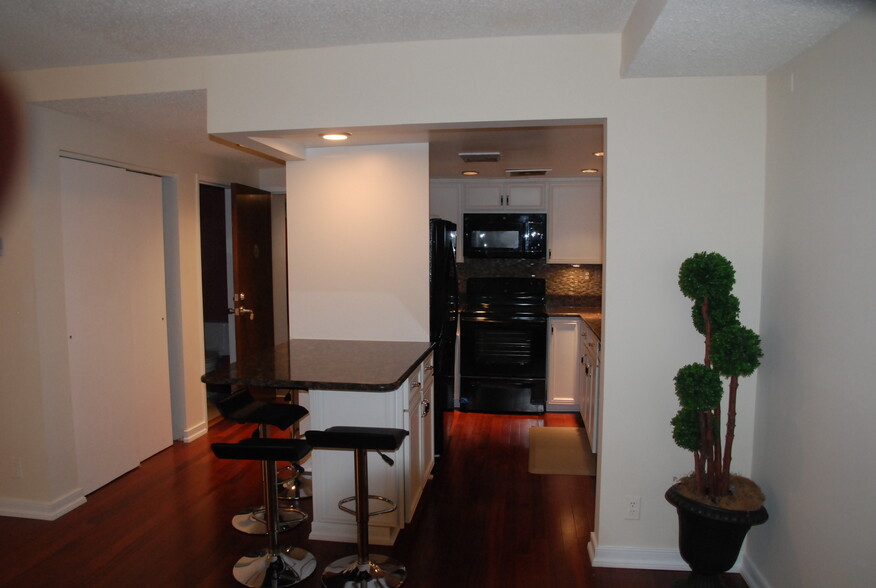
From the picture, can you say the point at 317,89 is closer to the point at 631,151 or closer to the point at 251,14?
the point at 251,14

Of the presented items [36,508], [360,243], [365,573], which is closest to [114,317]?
[36,508]

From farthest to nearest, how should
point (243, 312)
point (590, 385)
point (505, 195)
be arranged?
point (505, 195) → point (243, 312) → point (590, 385)

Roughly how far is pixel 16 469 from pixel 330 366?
1930mm

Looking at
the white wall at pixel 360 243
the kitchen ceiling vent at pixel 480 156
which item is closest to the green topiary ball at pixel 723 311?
the white wall at pixel 360 243

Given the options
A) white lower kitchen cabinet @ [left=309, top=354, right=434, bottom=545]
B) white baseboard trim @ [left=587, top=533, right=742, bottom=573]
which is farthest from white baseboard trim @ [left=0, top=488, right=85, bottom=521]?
white baseboard trim @ [left=587, top=533, right=742, bottom=573]

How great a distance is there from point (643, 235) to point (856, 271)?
2.60 feet

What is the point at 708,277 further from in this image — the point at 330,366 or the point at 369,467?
the point at 369,467

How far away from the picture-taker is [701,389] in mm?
1919

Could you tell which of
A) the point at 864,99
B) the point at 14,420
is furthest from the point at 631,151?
the point at 14,420

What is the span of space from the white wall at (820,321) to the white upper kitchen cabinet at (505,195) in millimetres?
2914

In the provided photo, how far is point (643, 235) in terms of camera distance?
7.30ft

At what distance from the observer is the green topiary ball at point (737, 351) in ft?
6.19

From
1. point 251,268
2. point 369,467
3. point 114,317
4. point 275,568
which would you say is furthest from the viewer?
point 251,268

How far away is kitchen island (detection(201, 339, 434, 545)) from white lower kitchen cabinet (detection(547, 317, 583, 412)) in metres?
2.12
